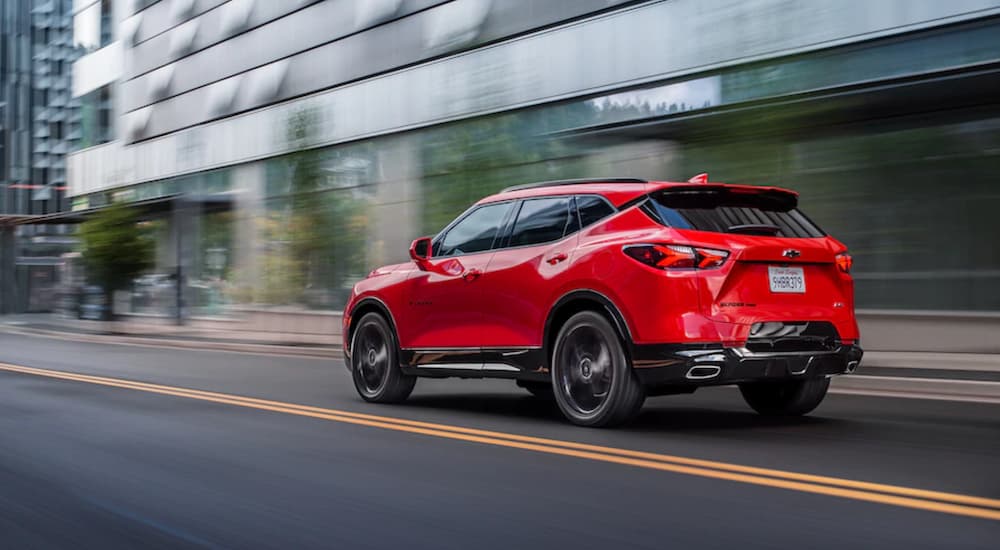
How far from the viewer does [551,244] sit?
25.0 ft

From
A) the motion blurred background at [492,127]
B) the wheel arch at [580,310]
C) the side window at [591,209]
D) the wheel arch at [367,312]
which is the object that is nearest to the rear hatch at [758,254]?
the side window at [591,209]

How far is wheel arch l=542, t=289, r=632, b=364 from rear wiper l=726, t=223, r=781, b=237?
874 mm

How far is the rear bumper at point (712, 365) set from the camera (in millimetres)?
6567

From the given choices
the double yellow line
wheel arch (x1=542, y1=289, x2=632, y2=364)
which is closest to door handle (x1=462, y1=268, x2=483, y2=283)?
wheel arch (x1=542, y1=289, x2=632, y2=364)

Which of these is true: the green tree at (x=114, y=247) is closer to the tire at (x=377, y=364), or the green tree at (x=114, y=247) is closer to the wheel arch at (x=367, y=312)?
the wheel arch at (x=367, y=312)

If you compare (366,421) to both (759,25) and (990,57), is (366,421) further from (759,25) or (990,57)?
(759,25)

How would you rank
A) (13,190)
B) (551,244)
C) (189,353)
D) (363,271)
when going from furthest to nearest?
(13,190), (363,271), (189,353), (551,244)

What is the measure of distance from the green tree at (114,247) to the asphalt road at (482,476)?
21238 millimetres

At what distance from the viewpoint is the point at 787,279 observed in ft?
22.7

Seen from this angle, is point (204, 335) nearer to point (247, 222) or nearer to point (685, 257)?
point (247, 222)

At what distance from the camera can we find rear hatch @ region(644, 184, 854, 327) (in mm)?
6668

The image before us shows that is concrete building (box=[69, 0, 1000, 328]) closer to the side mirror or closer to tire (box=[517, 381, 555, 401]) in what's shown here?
tire (box=[517, 381, 555, 401])

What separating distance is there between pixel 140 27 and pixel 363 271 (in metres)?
19.4

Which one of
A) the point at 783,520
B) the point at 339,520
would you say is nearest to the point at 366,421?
the point at 339,520
